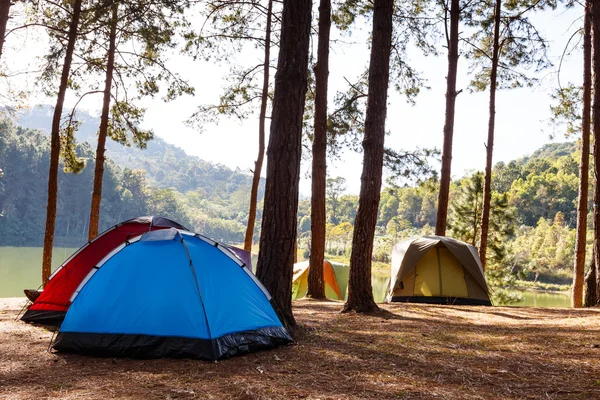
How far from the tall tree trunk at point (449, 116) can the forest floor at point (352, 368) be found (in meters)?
4.49

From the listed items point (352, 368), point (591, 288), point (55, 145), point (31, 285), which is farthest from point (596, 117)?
point (31, 285)

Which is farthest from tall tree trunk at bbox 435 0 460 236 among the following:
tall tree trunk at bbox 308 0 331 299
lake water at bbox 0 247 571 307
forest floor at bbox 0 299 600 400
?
lake water at bbox 0 247 571 307

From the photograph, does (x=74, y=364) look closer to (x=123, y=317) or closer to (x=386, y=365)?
(x=123, y=317)

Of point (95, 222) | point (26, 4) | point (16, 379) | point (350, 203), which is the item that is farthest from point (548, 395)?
point (350, 203)

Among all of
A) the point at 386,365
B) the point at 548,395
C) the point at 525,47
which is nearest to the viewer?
the point at 548,395

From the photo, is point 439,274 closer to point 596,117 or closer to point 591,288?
point 591,288

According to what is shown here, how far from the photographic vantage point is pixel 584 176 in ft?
30.3

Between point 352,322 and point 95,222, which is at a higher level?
point 95,222

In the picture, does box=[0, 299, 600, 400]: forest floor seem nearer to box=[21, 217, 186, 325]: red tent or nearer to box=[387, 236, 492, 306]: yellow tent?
box=[21, 217, 186, 325]: red tent

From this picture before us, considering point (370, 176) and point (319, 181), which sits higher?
point (319, 181)

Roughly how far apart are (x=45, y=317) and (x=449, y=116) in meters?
7.46

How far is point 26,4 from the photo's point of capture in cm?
862

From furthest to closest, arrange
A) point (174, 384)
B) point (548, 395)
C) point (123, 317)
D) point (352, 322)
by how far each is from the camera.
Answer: point (352, 322)
point (123, 317)
point (174, 384)
point (548, 395)

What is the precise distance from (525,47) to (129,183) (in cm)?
6273
